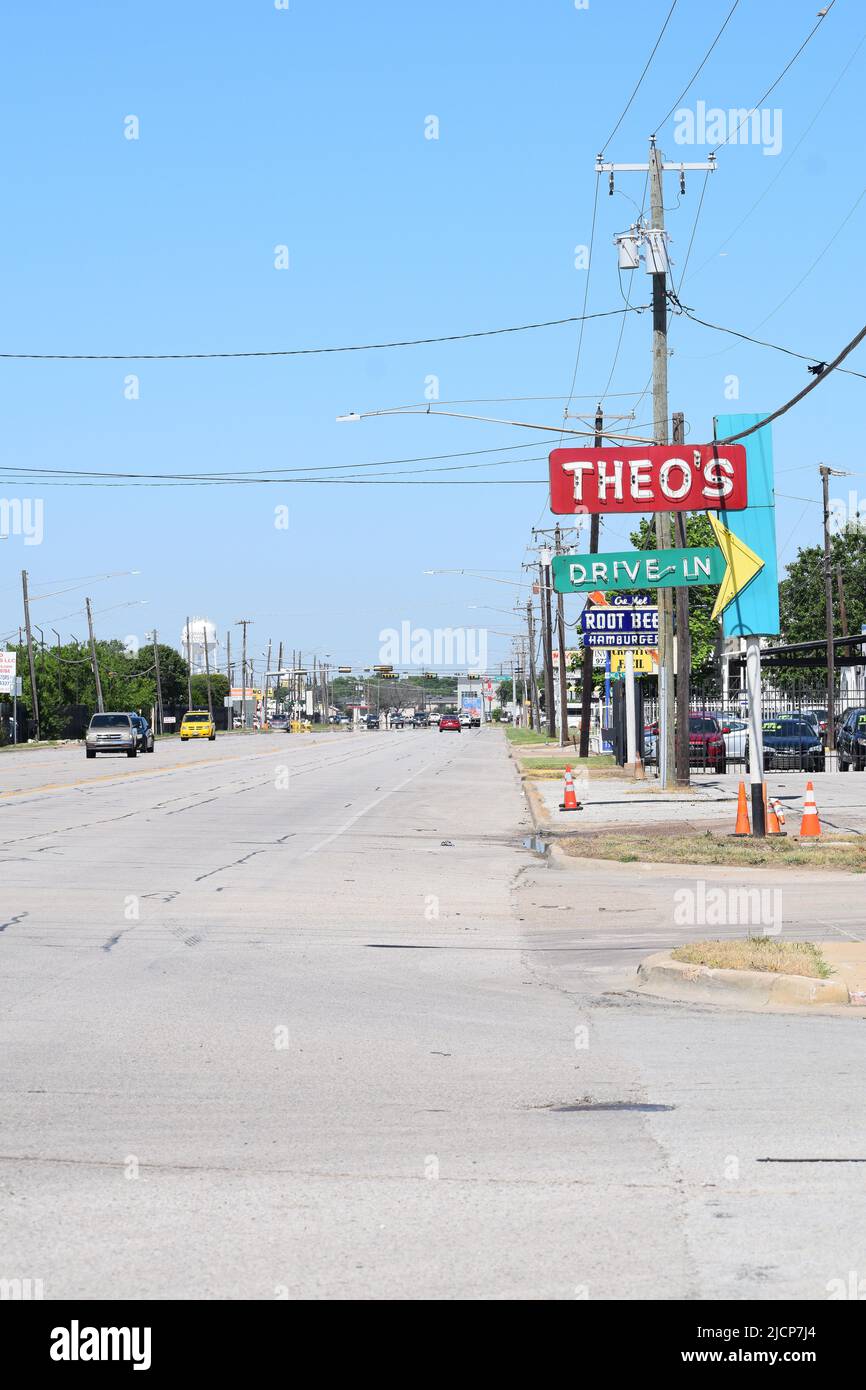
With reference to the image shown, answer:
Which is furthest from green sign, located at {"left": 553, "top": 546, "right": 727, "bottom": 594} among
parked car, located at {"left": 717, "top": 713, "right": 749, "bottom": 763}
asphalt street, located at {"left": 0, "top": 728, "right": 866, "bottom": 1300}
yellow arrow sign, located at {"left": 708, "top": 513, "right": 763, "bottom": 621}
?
parked car, located at {"left": 717, "top": 713, "right": 749, "bottom": 763}

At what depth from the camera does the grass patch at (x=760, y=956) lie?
10.4 meters

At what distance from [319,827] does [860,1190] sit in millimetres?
19356

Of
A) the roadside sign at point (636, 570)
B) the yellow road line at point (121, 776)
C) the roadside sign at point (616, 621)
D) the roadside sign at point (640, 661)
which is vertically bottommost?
the yellow road line at point (121, 776)

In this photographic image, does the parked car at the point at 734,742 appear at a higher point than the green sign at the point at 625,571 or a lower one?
lower

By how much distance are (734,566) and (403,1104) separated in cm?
1877

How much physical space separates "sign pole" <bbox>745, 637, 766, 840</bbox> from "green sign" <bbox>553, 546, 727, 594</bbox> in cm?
426

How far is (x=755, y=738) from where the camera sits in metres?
22.2

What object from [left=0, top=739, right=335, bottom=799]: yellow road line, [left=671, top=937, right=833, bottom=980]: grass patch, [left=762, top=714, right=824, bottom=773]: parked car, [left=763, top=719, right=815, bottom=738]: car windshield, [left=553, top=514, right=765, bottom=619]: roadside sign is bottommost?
[left=671, top=937, right=833, bottom=980]: grass patch

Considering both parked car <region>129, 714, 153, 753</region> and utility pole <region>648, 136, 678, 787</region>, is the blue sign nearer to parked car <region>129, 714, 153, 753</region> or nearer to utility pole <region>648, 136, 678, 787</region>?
utility pole <region>648, 136, 678, 787</region>

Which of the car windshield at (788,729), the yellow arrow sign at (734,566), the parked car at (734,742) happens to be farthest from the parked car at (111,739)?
the yellow arrow sign at (734,566)

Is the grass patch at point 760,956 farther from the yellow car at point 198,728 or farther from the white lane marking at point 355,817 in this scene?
the yellow car at point 198,728

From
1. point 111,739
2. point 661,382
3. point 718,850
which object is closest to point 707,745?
point 661,382

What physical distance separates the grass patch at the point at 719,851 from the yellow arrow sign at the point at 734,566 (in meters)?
4.74

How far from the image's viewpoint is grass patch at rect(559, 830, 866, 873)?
18.1 meters
